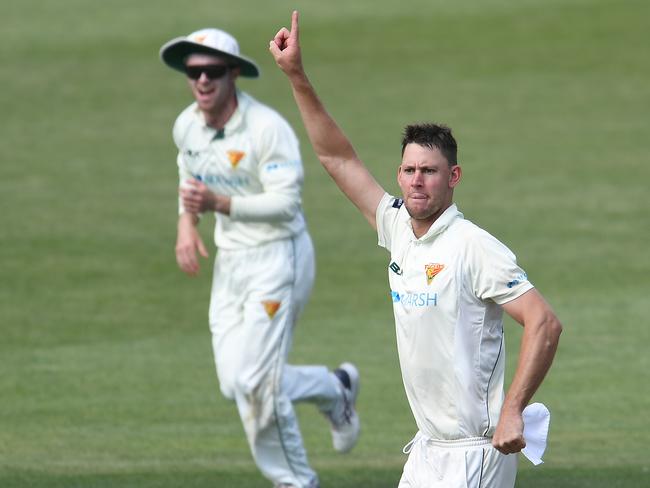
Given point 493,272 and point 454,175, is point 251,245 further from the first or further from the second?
point 493,272

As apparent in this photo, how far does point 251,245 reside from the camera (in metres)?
9.95

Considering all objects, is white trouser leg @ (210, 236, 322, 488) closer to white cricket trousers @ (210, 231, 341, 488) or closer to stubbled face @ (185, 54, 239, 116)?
white cricket trousers @ (210, 231, 341, 488)

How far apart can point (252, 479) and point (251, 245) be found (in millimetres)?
1642

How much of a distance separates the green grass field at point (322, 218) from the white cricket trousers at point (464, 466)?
330 centimetres

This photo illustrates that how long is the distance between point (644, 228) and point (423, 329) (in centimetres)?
1282

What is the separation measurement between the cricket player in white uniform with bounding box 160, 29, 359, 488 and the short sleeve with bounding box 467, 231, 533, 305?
121 inches

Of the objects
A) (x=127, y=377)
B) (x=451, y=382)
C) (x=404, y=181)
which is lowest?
(x=127, y=377)

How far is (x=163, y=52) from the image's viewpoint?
1042 cm

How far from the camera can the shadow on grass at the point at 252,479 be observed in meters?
9.90

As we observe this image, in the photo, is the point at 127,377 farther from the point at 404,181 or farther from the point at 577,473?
the point at 404,181

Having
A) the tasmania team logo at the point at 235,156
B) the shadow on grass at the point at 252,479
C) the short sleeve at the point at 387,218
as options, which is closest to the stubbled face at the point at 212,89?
the tasmania team logo at the point at 235,156

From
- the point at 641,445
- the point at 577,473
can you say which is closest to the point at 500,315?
the point at 577,473

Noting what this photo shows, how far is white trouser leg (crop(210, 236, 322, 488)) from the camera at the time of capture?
9.68m

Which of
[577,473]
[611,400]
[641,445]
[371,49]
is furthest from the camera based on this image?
[371,49]
